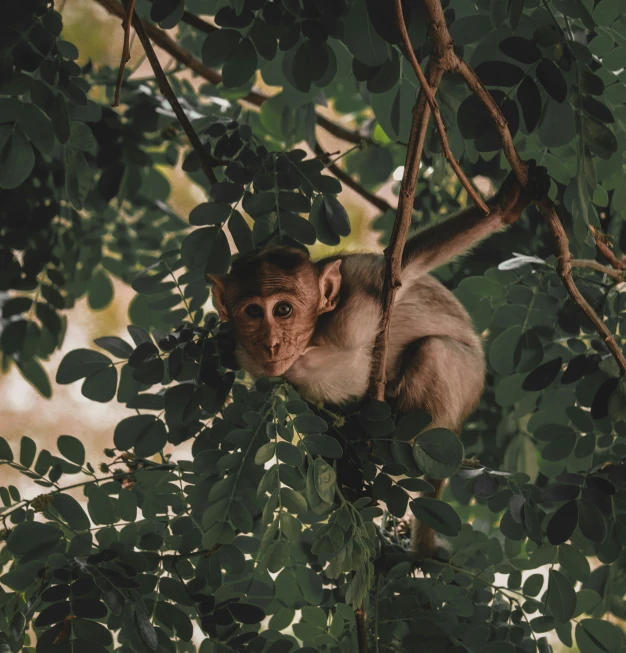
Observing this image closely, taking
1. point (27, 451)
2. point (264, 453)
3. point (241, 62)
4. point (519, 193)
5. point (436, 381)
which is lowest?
point (27, 451)

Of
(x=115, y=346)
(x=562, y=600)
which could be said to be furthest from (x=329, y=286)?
(x=562, y=600)

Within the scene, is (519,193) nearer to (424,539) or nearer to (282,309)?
(282,309)

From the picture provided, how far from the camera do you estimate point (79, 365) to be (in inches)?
69.7

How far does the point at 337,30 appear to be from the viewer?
4.95 feet

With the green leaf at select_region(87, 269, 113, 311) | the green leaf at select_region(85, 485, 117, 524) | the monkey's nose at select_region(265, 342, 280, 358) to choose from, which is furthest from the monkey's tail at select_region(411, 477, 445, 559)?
the green leaf at select_region(87, 269, 113, 311)

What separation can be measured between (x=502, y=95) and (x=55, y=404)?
132 inches

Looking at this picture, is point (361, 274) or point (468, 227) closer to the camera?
point (468, 227)

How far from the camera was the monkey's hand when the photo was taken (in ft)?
5.15

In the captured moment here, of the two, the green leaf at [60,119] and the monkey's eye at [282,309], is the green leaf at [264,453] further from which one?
the green leaf at [60,119]

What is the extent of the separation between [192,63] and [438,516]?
1.78m

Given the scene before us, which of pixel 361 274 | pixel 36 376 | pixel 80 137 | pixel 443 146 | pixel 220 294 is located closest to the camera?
pixel 443 146

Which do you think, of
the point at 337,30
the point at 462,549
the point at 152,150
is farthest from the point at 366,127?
the point at 462,549

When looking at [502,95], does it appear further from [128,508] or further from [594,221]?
[128,508]

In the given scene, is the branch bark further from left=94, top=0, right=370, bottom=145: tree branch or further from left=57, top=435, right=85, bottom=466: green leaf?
left=94, top=0, right=370, bottom=145: tree branch
